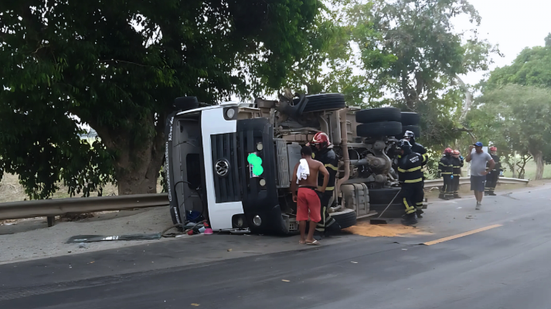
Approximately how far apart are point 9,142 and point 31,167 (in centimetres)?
105

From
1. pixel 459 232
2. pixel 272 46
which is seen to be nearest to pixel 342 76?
pixel 272 46

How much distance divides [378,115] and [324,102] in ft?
5.89

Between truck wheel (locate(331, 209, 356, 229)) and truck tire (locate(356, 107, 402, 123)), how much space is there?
2.54 meters

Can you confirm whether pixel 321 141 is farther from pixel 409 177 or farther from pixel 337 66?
pixel 337 66

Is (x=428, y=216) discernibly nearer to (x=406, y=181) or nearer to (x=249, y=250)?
(x=406, y=181)

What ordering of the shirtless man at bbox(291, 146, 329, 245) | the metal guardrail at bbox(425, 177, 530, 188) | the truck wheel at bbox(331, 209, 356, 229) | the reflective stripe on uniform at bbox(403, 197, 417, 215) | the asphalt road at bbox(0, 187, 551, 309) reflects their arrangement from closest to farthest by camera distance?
the asphalt road at bbox(0, 187, 551, 309) < the shirtless man at bbox(291, 146, 329, 245) < the truck wheel at bbox(331, 209, 356, 229) < the reflective stripe on uniform at bbox(403, 197, 417, 215) < the metal guardrail at bbox(425, 177, 530, 188)

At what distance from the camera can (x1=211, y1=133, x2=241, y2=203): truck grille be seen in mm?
8297

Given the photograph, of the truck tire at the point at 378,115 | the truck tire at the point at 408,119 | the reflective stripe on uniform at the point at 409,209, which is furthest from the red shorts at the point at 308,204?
the truck tire at the point at 408,119

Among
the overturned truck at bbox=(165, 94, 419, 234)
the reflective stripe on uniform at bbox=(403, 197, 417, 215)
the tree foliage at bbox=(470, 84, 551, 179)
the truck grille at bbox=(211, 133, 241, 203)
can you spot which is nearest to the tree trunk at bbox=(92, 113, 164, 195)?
the overturned truck at bbox=(165, 94, 419, 234)

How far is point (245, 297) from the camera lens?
192 inches

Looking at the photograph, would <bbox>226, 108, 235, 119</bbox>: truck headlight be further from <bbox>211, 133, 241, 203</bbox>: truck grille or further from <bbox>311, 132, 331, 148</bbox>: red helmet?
<bbox>311, 132, 331, 148</bbox>: red helmet

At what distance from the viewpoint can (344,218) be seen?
8.86 m

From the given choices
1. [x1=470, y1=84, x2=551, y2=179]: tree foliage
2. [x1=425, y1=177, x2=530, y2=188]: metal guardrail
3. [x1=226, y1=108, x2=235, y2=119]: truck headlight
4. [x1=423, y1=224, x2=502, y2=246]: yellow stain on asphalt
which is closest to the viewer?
[x1=423, y1=224, x2=502, y2=246]: yellow stain on asphalt

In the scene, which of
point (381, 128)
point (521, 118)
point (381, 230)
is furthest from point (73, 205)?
point (521, 118)
